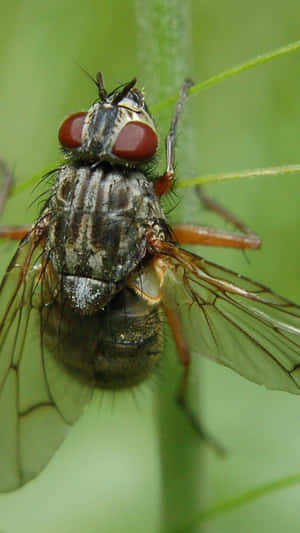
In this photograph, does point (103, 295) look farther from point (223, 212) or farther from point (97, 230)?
point (223, 212)

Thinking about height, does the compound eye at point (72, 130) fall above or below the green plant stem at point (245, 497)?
above

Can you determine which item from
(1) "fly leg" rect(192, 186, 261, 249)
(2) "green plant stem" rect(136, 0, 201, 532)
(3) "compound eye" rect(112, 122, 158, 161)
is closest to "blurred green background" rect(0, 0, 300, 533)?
(2) "green plant stem" rect(136, 0, 201, 532)

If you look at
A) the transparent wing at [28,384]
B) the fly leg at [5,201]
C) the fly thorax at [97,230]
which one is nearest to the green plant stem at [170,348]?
the fly thorax at [97,230]

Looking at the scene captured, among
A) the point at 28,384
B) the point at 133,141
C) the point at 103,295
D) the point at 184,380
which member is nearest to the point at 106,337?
the point at 103,295

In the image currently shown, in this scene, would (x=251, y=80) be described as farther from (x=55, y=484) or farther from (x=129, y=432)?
(x=55, y=484)

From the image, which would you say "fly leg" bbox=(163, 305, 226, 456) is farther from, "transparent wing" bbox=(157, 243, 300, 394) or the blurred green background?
"transparent wing" bbox=(157, 243, 300, 394)

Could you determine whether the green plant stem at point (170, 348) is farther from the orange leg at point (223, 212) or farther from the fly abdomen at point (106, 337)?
the orange leg at point (223, 212)

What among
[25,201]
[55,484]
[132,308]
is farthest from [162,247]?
[25,201]
